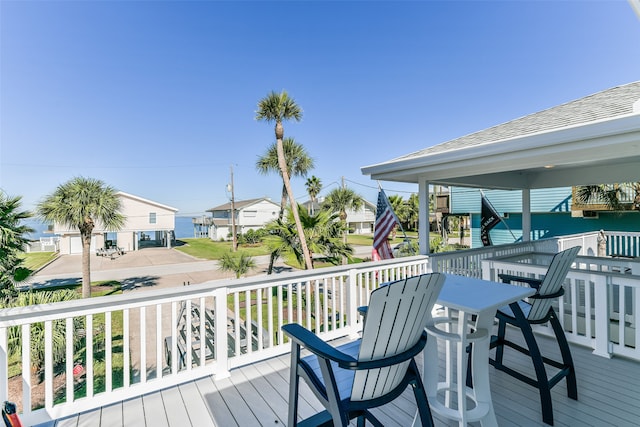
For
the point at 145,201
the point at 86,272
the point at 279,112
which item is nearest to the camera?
the point at 86,272

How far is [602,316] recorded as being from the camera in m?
2.94

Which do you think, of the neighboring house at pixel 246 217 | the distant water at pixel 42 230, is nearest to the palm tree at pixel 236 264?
the distant water at pixel 42 230

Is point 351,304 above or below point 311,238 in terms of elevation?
below

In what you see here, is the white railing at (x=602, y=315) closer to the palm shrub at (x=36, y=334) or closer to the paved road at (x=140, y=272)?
the palm shrub at (x=36, y=334)

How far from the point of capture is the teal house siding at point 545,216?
10620mm

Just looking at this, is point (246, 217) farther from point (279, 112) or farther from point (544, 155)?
point (544, 155)

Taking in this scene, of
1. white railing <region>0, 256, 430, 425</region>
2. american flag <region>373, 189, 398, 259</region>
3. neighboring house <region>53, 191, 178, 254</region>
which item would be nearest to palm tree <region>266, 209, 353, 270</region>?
american flag <region>373, 189, 398, 259</region>

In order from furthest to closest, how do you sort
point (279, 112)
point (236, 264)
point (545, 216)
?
point (545, 216)
point (279, 112)
point (236, 264)

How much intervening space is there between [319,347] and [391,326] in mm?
346

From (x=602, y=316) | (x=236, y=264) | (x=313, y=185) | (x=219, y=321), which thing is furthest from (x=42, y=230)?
(x=602, y=316)

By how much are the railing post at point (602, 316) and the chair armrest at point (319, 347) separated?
10.2ft

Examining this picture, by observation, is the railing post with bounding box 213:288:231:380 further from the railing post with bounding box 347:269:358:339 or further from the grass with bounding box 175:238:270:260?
the grass with bounding box 175:238:270:260

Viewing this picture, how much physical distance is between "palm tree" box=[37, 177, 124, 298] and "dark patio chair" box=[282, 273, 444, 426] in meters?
12.5

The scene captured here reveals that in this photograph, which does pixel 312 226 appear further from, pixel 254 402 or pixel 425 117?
pixel 425 117
